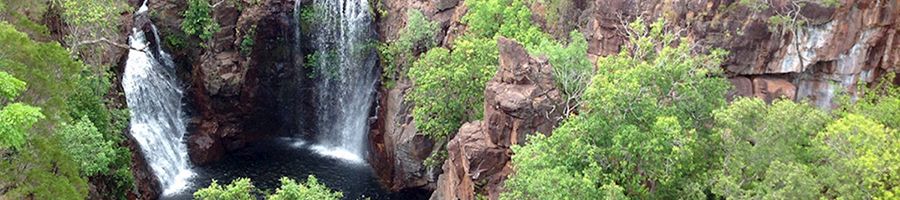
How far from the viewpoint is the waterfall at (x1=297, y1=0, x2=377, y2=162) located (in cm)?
4428

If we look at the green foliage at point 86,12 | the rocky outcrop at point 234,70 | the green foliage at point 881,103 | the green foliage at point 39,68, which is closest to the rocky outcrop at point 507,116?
the green foliage at point 881,103

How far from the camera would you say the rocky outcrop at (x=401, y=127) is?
37.2 meters

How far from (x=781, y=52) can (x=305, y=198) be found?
1788 cm

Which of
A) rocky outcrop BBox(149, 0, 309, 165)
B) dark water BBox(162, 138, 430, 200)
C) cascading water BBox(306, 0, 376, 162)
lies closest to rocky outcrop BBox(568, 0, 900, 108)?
dark water BBox(162, 138, 430, 200)

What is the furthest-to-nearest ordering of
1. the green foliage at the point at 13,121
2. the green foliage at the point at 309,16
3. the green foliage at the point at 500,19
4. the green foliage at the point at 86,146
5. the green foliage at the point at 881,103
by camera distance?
the green foliage at the point at 309,16 < the green foliage at the point at 500,19 < the green foliage at the point at 86,146 < the green foliage at the point at 881,103 < the green foliage at the point at 13,121

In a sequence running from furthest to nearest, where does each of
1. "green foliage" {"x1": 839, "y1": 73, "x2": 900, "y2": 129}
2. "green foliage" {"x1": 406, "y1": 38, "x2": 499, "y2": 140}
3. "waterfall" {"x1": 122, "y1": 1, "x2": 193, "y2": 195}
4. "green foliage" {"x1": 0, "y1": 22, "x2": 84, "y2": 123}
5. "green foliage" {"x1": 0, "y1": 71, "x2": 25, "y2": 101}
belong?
"waterfall" {"x1": 122, "y1": 1, "x2": 193, "y2": 195}
"green foliage" {"x1": 406, "y1": 38, "x2": 499, "y2": 140}
"green foliage" {"x1": 839, "y1": 73, "x2": 900, "y2": 129}
"green foliage" {"x1": 0, "y1": 22, "x2": 84, "y2": 123}
"green foliage" {"x1": 0, "y1": 71, "x2": 25, "y2": 101}

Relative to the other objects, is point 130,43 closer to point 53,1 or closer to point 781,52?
point 53,1

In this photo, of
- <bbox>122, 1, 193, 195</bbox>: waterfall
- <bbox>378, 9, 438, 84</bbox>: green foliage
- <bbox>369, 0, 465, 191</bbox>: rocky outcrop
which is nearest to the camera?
<bbox>369, 0, 465, 191</bbox>: rocky outcrop

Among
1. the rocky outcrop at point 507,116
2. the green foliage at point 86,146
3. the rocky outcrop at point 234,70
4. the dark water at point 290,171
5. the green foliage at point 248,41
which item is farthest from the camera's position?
the green foliage at point 248,41

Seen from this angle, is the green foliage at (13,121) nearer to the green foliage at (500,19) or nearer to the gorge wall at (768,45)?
the gorge wall at (768,45)

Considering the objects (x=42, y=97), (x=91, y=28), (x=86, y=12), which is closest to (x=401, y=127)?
(x=91, y=28)

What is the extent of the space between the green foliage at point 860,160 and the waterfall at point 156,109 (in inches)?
1218

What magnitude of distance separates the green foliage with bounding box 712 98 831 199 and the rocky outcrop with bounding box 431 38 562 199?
648cm

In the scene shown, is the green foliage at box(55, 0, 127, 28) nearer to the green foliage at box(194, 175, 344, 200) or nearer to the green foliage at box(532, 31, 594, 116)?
the green foliage at box(194, 175, 344, 200)
